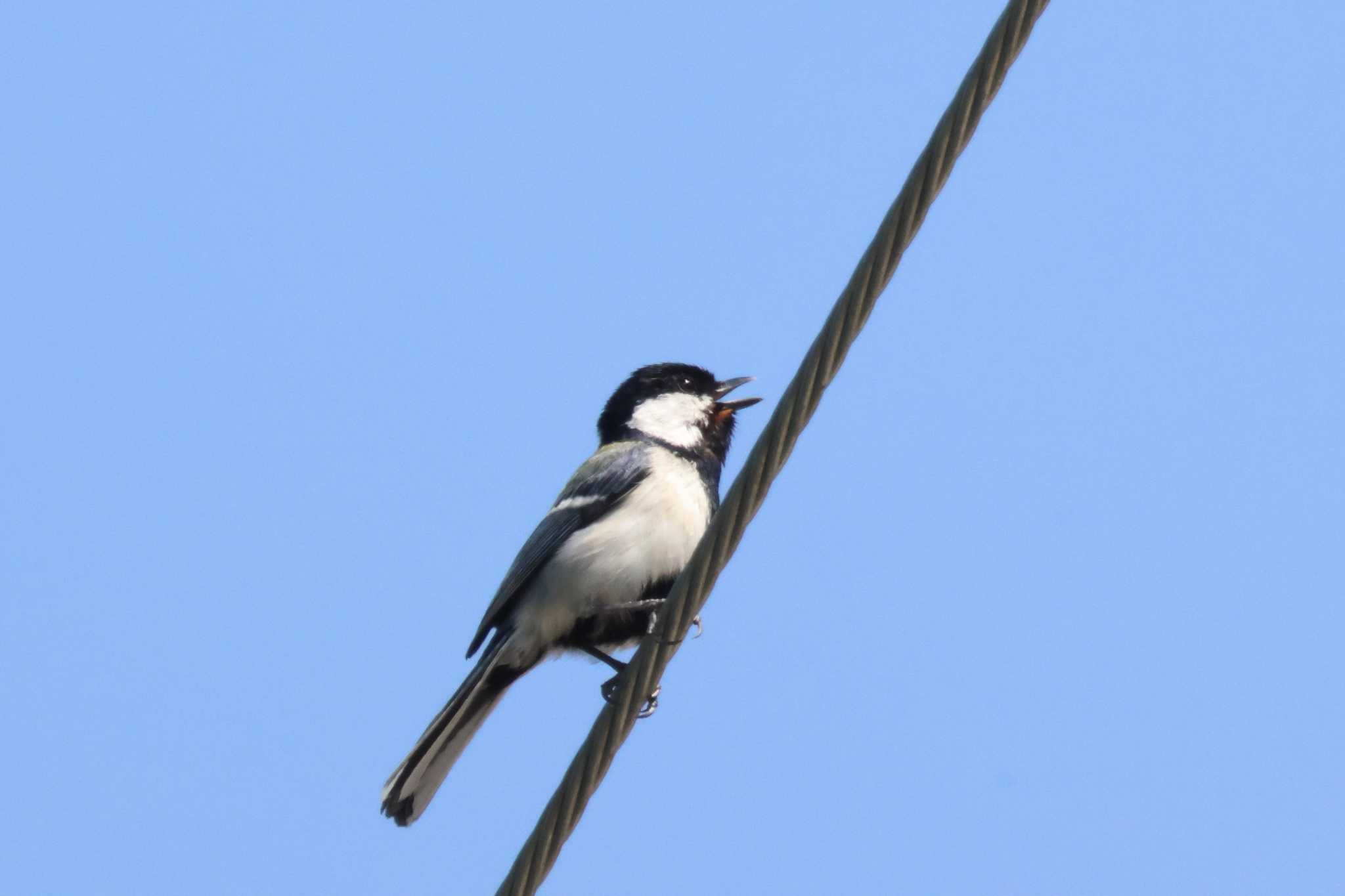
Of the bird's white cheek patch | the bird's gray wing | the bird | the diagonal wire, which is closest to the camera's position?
the diagonal wire

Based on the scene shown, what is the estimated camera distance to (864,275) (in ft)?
11.2

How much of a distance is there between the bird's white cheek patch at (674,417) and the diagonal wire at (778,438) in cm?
263

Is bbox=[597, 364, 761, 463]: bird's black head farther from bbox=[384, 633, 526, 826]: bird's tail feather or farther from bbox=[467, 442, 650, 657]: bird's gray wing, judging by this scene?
bbox=[384, 633, 526, 826]: bird's tail feather

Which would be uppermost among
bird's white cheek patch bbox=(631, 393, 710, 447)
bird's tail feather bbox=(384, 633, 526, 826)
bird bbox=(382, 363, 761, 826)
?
bird's white cheek patch bbox=(631, 393, 710, 447)

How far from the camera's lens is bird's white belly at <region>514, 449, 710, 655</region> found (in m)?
5.85

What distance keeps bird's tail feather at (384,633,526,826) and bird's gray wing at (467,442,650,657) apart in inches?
8.6

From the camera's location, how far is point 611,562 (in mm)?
5844

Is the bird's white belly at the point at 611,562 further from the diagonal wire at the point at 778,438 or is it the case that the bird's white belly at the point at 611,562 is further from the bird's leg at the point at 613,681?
the diagonal wire at the point at 778,438

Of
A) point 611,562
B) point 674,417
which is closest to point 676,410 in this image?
point 674,417

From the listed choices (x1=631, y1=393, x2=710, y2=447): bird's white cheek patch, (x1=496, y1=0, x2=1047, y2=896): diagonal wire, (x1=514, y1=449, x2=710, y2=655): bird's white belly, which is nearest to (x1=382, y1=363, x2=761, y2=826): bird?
(x1=514, y1=449, x2=710, y2=655): bird's white belly

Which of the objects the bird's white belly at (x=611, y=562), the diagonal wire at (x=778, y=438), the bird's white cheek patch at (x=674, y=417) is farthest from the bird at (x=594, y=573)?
the diagonal wire at (x=778, y=438)

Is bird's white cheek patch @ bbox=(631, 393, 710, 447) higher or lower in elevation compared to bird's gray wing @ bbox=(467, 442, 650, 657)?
higher

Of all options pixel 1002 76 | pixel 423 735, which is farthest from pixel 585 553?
pixel 1002 76

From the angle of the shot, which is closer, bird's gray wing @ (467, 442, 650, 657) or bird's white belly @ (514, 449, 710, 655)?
bird's white belly @ (514, 449, 710, 655)
